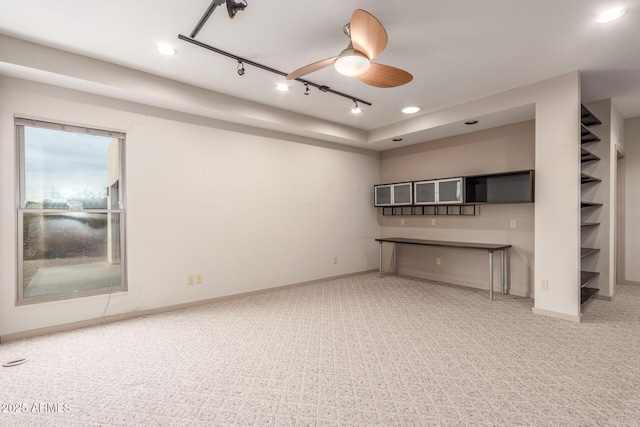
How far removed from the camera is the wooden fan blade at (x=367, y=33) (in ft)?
6.35

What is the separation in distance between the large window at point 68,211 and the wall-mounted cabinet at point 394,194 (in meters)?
4.21

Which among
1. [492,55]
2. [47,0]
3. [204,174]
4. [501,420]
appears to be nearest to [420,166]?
[492,55]

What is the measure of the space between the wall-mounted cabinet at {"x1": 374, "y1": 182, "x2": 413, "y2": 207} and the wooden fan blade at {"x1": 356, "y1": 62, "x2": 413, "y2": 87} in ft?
9.29

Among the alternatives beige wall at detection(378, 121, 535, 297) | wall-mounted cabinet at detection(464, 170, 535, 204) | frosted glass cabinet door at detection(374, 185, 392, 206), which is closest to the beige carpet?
beige wall at detection(378, 121, 535, 297)

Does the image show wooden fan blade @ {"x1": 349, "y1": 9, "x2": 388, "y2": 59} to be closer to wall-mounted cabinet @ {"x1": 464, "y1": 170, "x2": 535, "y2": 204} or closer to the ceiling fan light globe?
the ceiling fan light globe

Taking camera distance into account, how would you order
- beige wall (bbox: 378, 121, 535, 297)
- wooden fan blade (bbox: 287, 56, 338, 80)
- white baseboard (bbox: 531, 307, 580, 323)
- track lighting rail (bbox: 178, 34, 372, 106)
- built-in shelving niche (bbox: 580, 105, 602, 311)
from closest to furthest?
1. wooden fan blade (bbox: 287, 56, 338, 80)
2. track lighting rail (bbox: 178, 34, 372, 106)
3. white baseboard (bbox: 531, 307, 580, 323)
4. built-in shelving niche (bbox: 580, 105, 602, 311)
5. beige wall (bbox: 378, 121, 535, 297)

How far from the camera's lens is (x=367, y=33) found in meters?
2.08

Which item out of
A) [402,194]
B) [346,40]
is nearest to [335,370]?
[346,40]

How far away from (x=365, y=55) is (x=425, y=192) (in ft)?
10.7

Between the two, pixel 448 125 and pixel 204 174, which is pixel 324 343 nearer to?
pixel 204 174

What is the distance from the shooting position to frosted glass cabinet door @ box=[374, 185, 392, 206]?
227 inches

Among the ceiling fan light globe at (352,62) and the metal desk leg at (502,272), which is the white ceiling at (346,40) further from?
the metal desk leg at (502,272)

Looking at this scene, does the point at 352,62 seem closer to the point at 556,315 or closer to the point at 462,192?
the point at 462,192

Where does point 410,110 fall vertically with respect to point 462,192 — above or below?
above
